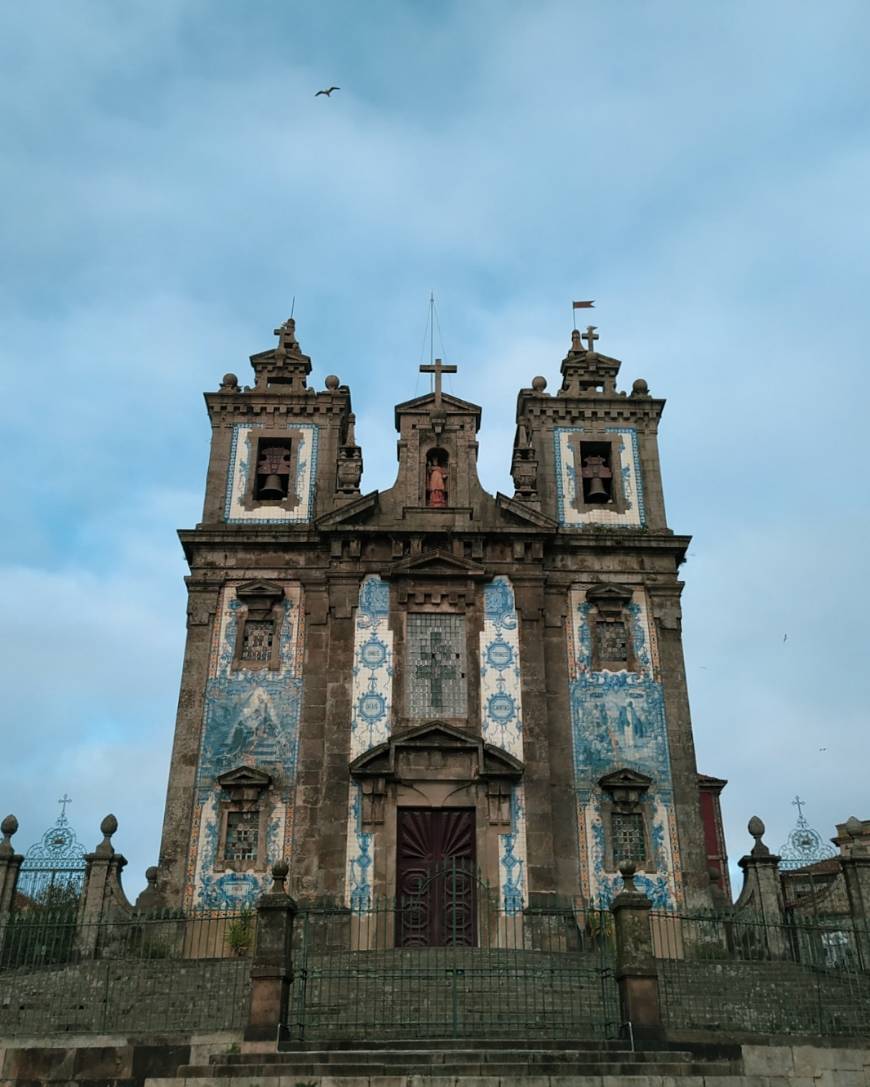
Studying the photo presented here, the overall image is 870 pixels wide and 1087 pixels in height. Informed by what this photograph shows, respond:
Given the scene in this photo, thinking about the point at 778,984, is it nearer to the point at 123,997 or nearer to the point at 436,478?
the point at 123,997

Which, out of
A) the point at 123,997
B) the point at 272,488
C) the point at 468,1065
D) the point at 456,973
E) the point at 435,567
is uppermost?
the point at 272,488

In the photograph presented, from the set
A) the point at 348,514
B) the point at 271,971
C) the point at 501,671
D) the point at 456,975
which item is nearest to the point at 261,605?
the point at 348,514

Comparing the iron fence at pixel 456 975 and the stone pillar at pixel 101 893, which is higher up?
the stone pillar at pixel 101 893

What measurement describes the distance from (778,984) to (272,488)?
14.5m

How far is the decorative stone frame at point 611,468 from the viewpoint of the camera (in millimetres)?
25703

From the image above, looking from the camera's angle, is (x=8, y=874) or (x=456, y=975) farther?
(x=8, y=874)

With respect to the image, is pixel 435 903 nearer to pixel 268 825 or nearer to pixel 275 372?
pixel 268 825

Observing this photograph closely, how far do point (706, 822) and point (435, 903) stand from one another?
45.3 ft

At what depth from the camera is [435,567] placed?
23891mm

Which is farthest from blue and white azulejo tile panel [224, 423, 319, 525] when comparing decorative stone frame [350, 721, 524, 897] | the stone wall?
the stone wall

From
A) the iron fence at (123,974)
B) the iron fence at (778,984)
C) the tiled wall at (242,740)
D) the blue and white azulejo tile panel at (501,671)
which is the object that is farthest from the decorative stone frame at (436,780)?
the iron fence at (778,984)

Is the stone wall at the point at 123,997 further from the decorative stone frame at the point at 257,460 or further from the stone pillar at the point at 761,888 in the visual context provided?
the decorative stone frame at the point at 257,460

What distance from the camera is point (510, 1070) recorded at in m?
12.5

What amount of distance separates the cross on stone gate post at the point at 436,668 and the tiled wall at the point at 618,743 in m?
2.57
